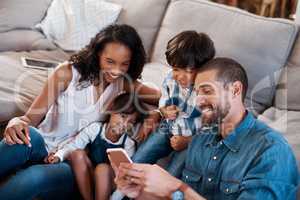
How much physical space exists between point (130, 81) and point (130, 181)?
1.90 ft

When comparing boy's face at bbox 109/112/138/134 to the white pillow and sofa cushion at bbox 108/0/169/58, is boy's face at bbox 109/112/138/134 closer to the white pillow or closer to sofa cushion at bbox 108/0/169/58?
sofa cushion at bbox 108/0/169/58

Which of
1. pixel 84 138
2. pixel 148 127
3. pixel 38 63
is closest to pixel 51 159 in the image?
pixel 84 138

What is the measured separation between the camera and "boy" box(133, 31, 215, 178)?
165 cm

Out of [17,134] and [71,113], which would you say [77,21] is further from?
[17,134]

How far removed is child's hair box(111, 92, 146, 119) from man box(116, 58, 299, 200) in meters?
0.44

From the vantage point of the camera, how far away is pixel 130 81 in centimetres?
188

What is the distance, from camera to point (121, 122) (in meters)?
1.80

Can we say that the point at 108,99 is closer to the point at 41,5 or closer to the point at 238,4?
the point at 41,5

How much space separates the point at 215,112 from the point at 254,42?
33.5 inches

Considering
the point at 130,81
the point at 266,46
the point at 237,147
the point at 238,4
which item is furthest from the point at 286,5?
the point at 237,147

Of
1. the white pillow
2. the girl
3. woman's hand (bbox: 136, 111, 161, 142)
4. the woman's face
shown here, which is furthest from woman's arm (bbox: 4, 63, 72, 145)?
the white pillow

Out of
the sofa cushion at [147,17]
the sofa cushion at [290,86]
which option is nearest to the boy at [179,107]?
the sofa cushion at [290,86]

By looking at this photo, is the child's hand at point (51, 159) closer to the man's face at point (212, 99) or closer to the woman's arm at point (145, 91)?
the woman's arm at point (145, 91)

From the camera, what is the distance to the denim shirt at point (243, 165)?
3.97 feet
